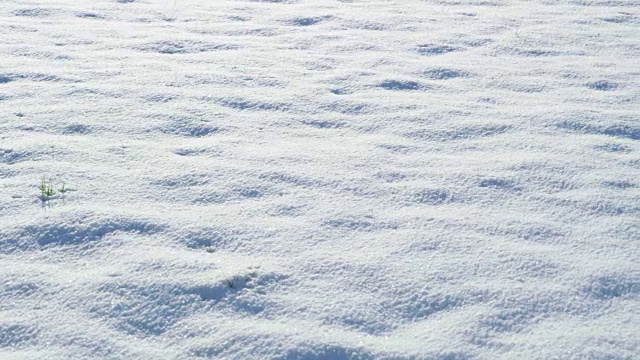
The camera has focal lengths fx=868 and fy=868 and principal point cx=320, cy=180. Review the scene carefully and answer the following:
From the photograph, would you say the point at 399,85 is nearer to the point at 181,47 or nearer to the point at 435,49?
the point at 435,49

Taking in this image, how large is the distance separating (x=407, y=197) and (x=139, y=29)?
9.47 ft

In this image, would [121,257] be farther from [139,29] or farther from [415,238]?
[139,29]

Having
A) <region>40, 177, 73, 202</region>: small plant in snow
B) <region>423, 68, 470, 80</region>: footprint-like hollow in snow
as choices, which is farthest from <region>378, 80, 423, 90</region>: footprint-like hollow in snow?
<region>40, 177, 73, 202</region>: small plant in snow

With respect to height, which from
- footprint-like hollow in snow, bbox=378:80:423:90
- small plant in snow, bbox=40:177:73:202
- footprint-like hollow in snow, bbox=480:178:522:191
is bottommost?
footprint-like hollow in snow, bbox=480:178:522:191

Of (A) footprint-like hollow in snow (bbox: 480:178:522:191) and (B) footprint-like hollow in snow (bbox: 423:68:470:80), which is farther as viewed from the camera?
(B) footprint-like hollow in snow (bbox: 423:68:470:80)

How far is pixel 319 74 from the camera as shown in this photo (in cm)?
522

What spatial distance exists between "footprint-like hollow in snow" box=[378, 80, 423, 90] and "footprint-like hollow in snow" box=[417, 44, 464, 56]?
1.97 ft

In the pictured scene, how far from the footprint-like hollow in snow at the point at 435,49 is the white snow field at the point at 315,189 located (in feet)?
0.09

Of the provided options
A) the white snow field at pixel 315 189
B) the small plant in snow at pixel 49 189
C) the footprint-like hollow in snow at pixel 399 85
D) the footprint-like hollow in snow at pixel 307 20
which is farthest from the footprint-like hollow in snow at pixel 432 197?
the footprint-like hollow in snow at pixel 307 20

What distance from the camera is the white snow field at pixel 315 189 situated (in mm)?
2969

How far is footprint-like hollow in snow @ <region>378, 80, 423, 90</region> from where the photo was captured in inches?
199

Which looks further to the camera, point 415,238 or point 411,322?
point 415,238

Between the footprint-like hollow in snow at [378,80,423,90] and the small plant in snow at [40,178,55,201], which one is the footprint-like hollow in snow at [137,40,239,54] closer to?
the footprint-like hollow in snow at [378,80,423,90]

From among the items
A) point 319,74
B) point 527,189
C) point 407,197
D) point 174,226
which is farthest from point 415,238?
point 319,74
